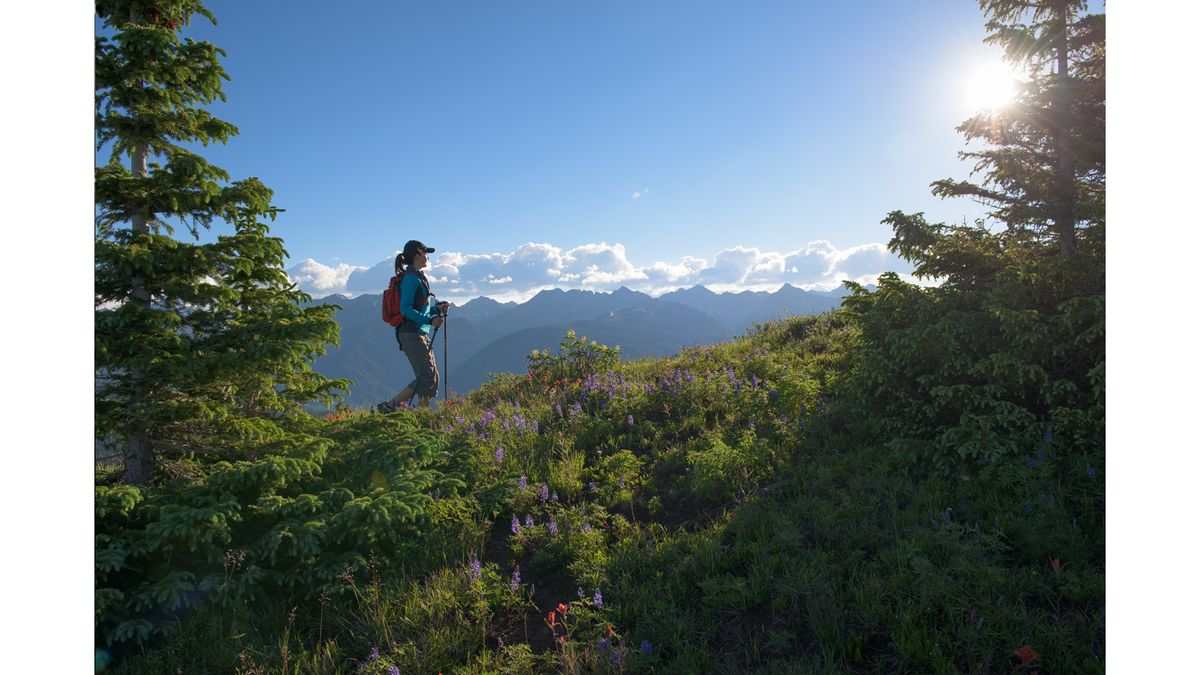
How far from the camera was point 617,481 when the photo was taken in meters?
6.01

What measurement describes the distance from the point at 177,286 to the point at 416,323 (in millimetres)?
4761

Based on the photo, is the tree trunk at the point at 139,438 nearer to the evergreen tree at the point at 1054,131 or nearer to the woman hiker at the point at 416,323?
the woman hiker at the point at 416,323

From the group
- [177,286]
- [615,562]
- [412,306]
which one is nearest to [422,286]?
[412,306]

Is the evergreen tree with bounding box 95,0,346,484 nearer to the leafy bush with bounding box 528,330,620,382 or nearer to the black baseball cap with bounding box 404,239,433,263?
the black baseball cap with bounding box 404,239,433,263

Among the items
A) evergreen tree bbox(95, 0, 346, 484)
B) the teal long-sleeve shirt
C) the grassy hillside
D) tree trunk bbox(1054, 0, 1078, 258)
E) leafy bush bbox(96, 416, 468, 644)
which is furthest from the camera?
the teal long-sleeve shirt

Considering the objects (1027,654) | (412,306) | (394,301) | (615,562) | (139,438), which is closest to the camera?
(1027,654)

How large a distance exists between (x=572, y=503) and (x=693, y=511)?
1.36 meters

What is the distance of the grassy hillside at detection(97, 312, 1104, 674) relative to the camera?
3512mm

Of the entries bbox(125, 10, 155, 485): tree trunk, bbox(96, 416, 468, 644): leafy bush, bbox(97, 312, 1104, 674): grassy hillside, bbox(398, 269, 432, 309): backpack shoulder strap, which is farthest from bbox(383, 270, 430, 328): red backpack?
bbox(96, 416, 468, 644): leafy bush

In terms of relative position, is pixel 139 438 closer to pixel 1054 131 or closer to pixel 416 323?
pixel 416 323

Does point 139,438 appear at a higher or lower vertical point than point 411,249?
lower

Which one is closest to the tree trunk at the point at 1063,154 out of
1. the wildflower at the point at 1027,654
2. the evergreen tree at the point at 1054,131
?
the evergreen tree at the point at 1054,131

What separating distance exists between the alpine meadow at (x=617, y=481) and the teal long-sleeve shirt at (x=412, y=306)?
323 centimetres

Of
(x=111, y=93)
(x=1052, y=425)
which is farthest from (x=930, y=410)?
(x=111, y=93)
